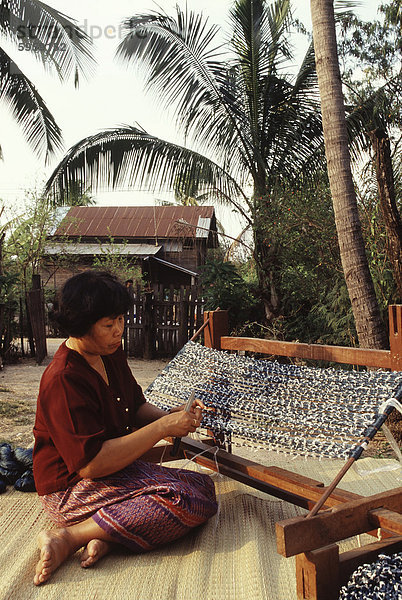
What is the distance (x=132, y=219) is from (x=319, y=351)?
15.8m

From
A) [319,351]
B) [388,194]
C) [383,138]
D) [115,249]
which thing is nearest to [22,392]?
[319,351]

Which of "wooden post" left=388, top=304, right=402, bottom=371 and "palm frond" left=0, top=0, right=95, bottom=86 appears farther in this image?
"palm frond" left=0, top=0, right=95, bottom=86

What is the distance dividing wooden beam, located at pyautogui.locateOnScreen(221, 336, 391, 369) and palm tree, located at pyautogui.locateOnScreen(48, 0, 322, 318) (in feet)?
12.9

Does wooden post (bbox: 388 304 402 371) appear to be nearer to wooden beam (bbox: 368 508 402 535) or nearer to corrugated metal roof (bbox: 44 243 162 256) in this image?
wooden beam (bbox: 368 508 402 535)

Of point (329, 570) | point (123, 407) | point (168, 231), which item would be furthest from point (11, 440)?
point (168, 231)

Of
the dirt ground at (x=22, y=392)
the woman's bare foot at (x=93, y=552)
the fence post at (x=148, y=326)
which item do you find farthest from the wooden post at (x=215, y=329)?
the fence post at (x=148, y=326)

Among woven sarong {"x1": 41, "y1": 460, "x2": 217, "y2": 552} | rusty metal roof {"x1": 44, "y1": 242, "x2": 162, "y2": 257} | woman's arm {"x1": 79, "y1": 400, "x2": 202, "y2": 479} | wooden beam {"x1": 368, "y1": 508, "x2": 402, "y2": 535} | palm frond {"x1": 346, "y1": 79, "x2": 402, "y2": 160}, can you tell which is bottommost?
woven sarong {"x1": 41, "y1": 460, "x2": 217, "y2": 552}

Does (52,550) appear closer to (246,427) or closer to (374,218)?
(246,427)

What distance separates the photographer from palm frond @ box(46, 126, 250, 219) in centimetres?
734

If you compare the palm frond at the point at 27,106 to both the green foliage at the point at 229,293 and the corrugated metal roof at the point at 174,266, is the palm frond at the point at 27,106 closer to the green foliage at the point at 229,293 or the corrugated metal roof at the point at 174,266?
the green foliage at the point at 229,293

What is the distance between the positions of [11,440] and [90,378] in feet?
8.50

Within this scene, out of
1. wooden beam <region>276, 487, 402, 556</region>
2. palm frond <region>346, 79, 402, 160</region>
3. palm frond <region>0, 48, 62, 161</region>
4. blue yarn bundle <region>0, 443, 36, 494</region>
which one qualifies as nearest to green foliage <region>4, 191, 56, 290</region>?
palm frond <region>0, 48, 62, 161</region>

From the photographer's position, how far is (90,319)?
6.02ft

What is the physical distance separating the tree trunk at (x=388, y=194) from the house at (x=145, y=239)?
10810 mm
